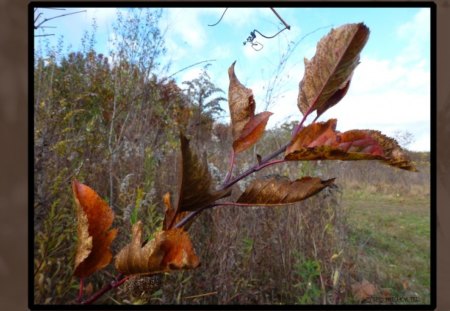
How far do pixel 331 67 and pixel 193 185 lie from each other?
20 cm

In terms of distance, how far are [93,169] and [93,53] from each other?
197 millimetres

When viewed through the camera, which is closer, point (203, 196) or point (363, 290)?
point (203, 196)

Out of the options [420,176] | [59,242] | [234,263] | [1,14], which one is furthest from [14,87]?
[420,176]

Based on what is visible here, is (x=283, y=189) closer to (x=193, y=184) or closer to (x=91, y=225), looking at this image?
(x=193, y=184)

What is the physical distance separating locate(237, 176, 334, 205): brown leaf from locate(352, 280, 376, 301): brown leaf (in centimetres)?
29

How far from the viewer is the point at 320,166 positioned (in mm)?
917

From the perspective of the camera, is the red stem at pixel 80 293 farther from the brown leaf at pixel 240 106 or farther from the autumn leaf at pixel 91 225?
the brown leaf at pixel 240 106

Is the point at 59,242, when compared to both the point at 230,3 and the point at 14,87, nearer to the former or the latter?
the point at 14,87

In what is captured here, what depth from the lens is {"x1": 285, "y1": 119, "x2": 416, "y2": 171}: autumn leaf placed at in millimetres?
417

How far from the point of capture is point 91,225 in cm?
44

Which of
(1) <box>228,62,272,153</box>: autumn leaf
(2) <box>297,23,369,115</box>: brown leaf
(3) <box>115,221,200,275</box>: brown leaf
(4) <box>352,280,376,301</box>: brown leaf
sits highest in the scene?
(2) <box>297,23,369,115</box>: brown leaf

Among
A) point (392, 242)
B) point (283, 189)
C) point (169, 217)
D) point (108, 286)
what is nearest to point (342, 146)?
point (283, 189)

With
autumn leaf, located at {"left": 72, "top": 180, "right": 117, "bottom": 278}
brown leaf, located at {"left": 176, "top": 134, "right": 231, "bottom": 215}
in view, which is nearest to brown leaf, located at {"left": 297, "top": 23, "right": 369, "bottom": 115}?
brown leaf, located at {"left": 176, "top": 134, "right": 231, "bottom": 215}

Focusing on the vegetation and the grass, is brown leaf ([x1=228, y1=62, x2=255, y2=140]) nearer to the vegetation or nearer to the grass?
the vegetation
